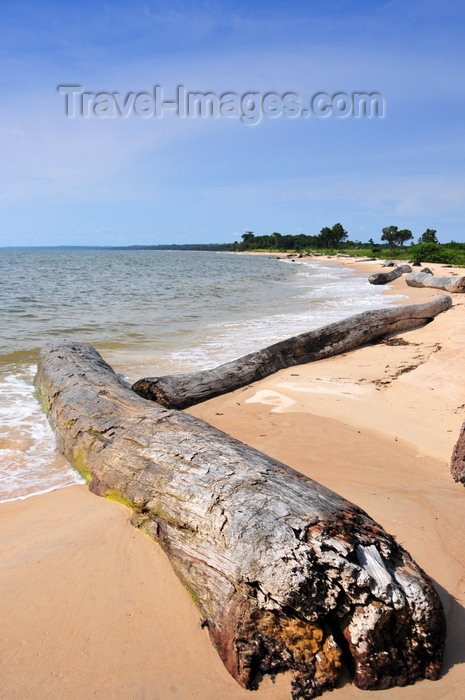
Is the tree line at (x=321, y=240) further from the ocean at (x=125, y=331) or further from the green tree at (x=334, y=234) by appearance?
the ocean at (x=125, y=331)

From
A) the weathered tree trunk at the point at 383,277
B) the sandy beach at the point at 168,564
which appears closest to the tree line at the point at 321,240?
the weathered tree trunk at the point at 383,277

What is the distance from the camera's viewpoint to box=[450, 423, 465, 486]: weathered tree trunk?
12.4ft

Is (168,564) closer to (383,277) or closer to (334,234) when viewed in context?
Result: (383,277)

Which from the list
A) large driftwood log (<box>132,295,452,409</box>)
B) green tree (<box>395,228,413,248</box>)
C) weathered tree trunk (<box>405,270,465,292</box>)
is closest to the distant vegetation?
green tree (<box>395,228,413,248</box>)

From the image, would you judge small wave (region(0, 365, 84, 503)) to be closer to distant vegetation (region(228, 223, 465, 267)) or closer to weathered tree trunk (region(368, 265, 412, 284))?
weathered tree trunk (region(368, 265, 412, 284))

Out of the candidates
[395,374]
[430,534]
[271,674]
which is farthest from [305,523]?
[395,374]

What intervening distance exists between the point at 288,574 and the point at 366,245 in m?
114

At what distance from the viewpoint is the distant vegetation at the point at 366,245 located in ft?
133

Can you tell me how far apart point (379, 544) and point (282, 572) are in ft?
1.81

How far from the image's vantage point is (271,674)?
204 centimetres

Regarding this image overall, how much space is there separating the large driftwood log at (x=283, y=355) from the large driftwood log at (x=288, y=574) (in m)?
3.07

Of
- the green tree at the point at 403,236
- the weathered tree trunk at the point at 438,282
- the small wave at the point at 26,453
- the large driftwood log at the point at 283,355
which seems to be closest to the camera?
the small wave at the point at 26,453

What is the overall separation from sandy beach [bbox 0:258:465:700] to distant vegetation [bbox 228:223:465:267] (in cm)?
3393

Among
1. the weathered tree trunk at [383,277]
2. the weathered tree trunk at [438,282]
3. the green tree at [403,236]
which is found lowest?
the weathered tree trunk at [438,282]
